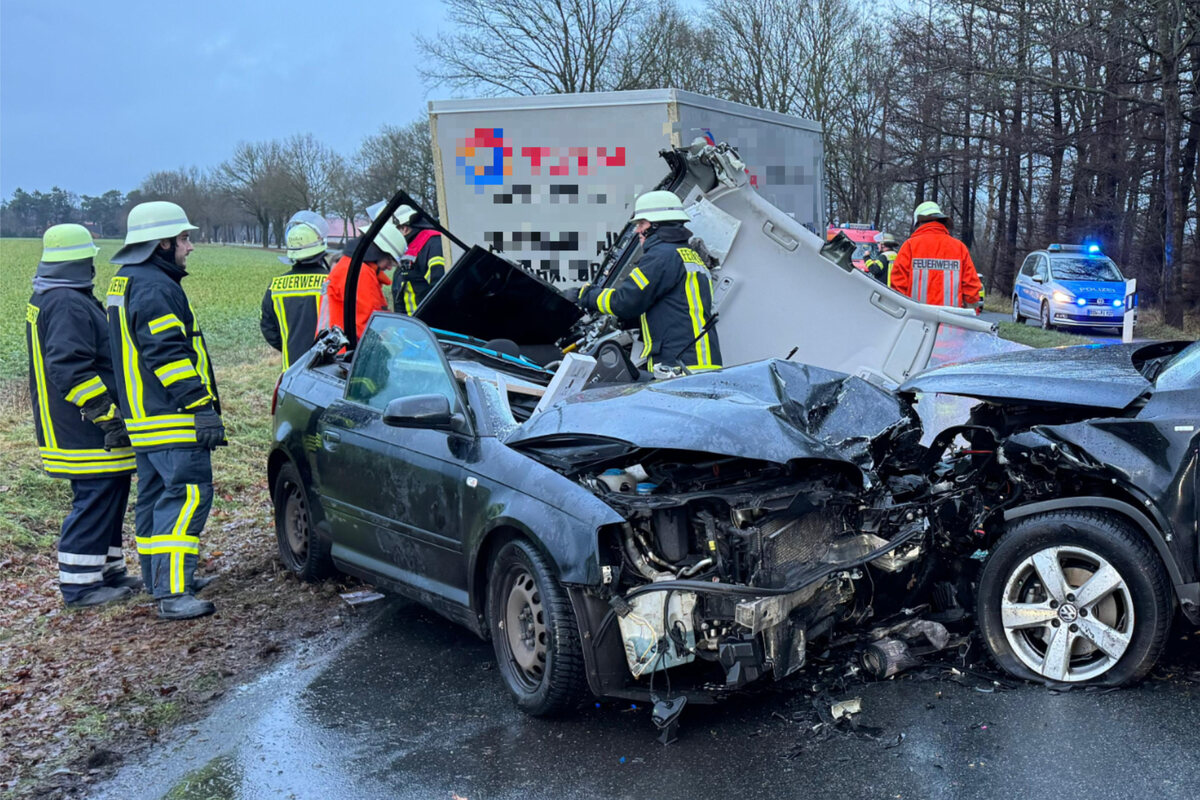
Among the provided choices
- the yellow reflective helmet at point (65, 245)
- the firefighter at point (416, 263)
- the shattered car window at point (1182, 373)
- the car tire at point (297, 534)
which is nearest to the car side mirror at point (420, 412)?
the car tire at point (297, 534)

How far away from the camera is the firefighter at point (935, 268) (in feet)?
32.1

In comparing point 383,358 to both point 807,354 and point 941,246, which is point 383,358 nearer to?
point 807,354

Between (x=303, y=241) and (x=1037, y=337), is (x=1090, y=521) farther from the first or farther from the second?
(x=1037, y=337)

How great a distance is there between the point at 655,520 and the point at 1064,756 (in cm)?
157

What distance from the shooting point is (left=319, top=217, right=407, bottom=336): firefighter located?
26.2 ft

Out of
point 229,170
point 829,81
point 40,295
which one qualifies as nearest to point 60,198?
point 229,170

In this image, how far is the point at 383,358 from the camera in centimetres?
551

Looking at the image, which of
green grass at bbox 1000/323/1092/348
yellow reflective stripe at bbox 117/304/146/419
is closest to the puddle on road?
yellow reflective stripe at bbox 117/304/146/419

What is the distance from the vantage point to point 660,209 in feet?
23.6

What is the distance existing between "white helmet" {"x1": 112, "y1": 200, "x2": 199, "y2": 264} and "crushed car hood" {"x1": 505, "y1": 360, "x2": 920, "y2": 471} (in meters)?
2.47

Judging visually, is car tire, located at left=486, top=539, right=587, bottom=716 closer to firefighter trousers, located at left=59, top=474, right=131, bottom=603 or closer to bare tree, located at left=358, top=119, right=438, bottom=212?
firefighter trousers, located at left=59, top=474, right=131, bottom=603

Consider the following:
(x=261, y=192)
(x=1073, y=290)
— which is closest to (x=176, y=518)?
(x=1073, y=290)

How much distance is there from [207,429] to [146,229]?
1081mm

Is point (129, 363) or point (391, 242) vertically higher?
point (391, 242)
